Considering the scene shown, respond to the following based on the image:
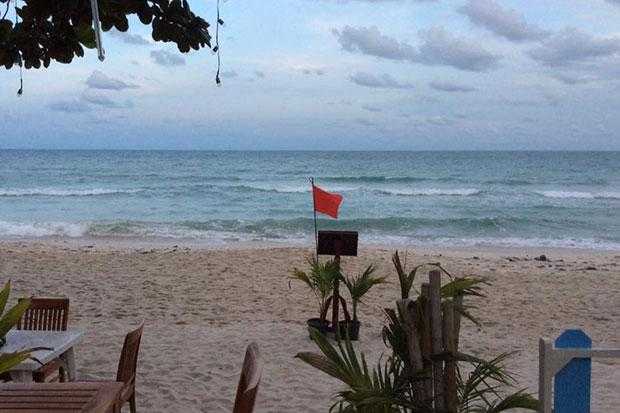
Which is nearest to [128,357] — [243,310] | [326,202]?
[326,202]

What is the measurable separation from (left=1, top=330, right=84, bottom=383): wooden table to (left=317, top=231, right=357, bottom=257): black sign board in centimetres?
273

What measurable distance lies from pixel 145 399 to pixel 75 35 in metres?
3.50

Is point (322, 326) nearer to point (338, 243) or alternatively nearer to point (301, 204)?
point (338, 243)

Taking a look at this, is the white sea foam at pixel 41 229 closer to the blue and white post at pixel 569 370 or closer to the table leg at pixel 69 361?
the table leg at pixel 69 361

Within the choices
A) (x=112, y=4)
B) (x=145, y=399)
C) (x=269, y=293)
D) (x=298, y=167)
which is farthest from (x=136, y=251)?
(x=298, y=167)

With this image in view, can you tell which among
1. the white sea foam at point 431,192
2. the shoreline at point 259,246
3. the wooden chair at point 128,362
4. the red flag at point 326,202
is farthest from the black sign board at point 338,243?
the white sea foam at point 431,192

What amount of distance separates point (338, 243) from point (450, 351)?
12.8ft

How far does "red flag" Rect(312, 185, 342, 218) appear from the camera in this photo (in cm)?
708

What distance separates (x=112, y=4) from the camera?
235cm

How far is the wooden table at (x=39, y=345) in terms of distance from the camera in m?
3.77

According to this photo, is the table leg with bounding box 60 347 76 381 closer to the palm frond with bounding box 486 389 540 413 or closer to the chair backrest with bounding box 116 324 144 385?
the chair backrest with bounding box 116 324 144 385

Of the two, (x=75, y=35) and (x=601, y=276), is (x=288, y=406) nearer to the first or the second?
(x=75, y=35)

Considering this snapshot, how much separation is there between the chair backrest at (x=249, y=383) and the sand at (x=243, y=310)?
256cm

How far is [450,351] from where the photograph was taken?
8.60 ft
